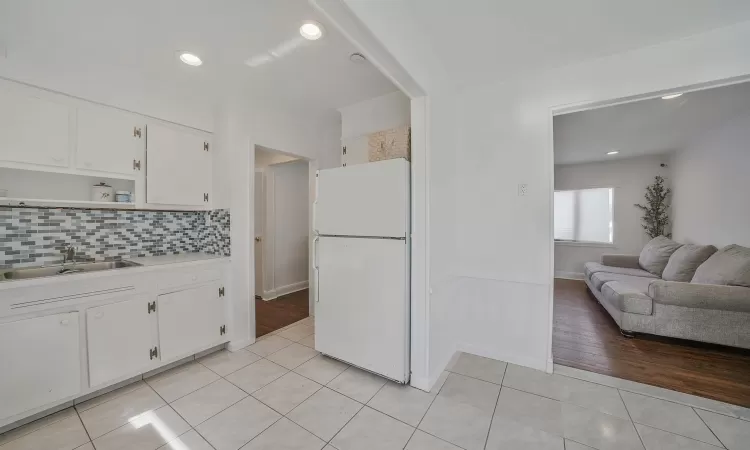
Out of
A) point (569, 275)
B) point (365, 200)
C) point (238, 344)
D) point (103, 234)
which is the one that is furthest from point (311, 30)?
point (569, 275)

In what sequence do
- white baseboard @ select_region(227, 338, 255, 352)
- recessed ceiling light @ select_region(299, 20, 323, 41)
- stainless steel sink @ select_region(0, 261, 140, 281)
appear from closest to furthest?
recessed ceiling light @ select_region(299, 20, 323, 41) → stainless steel sink @ select_region(0, 261, 140, 281) → white baseboard @ select_region(227, 338, 255, 352)

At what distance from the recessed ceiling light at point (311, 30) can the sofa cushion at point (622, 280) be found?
3.82 m

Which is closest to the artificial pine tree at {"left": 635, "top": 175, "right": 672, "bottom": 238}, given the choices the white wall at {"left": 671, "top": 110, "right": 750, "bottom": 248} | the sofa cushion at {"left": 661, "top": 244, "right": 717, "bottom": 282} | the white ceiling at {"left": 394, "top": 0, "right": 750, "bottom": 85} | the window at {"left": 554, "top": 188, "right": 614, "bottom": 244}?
the white wall at {"left": 671, "top": 110, "right": 750, "bottom": 248}

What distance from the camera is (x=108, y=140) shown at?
2.06 m

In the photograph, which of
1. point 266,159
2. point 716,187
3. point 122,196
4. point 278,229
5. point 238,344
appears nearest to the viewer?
point 122,196

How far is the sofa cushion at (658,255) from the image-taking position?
3.69m

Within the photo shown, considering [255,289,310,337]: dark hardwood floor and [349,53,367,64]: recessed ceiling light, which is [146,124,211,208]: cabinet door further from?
[349,53,367,64]: recessed ceiling light

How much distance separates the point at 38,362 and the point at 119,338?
0.36 m

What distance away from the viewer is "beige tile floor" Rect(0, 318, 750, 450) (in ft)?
4.86

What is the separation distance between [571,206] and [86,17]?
7261mm

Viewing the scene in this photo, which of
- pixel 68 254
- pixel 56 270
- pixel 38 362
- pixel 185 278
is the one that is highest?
pixel 68 254

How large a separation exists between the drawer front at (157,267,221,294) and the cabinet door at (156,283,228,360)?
0.17 ft

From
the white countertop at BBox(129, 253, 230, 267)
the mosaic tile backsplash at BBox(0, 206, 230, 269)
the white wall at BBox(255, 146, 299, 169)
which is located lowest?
the white countertop at BBox(129, 253, 230, 267)

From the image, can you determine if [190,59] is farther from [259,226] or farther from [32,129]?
[259,226]
